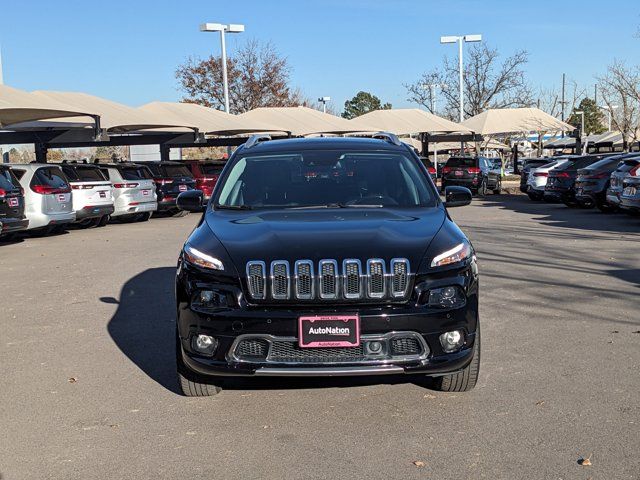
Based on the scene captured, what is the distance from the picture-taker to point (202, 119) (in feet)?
107

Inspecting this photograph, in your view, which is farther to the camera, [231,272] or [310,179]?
[310,179]

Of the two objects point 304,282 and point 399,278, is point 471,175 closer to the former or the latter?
point 399,278

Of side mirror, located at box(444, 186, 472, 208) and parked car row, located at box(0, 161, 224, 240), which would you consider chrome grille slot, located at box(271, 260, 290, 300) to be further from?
parked car row, located at box(0, 161, 224, 240)

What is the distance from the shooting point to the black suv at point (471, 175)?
34.0m

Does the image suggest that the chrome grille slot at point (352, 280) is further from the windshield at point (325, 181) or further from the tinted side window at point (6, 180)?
the tinted side window at point (6, 180)

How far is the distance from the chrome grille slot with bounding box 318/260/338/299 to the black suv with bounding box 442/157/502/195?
29518 millimetres

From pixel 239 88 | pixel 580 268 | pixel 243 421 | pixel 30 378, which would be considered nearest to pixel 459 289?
pixel 243 421

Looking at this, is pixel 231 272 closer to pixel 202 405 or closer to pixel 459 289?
pixel 202 405

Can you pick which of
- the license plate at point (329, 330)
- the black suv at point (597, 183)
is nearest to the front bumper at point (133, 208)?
the black suv at point (597, 183)

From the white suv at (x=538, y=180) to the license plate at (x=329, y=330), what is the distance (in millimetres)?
24476

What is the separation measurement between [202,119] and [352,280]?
94.1 ft

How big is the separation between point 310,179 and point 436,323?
1967 millimetres

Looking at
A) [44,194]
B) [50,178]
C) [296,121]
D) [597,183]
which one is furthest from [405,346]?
[296,121]

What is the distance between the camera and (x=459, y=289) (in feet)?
16.6
